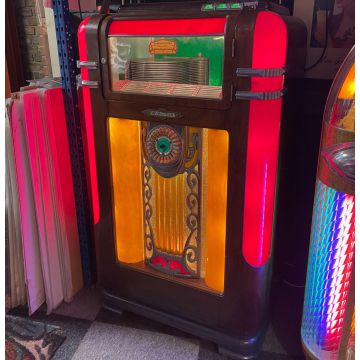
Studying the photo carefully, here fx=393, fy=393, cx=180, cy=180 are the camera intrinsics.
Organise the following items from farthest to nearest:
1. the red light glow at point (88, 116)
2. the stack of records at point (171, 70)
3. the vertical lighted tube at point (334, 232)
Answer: the red light glow at point (88, 116), the stack of records at point (171, 70), the vertical lighted tube at point (334, 232)

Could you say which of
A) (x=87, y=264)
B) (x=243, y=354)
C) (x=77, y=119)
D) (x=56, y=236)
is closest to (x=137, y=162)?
(x=77, y=119)

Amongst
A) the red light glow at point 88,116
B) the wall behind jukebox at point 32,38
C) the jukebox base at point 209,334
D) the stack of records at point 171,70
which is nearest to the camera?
the stack of records at point 171,70

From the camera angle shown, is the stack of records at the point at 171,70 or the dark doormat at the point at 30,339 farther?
the dark doormat at the point at 30,339

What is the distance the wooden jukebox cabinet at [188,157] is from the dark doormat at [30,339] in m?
0.27

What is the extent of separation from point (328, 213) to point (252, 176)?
0.75ft

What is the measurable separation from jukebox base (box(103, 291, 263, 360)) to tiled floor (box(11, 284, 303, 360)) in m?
0.05

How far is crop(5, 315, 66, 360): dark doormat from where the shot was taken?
1.40 m

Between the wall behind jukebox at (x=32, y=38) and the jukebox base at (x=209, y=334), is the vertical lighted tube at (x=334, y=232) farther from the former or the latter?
the wall behind jukebox at (x=32, y=38)

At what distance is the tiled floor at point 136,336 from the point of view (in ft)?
4.60

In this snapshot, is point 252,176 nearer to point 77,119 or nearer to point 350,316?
point 350,316

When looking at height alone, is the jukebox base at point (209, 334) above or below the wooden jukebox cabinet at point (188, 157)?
below

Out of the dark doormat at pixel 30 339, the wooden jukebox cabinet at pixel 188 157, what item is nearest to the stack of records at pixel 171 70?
the wooden jukebox cabinet at pixel 188 157

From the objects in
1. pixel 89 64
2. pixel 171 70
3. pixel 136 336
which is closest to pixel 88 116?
pixel 89 64

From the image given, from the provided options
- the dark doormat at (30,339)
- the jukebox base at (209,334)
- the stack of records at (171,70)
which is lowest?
the dark doormat at (30,339)
